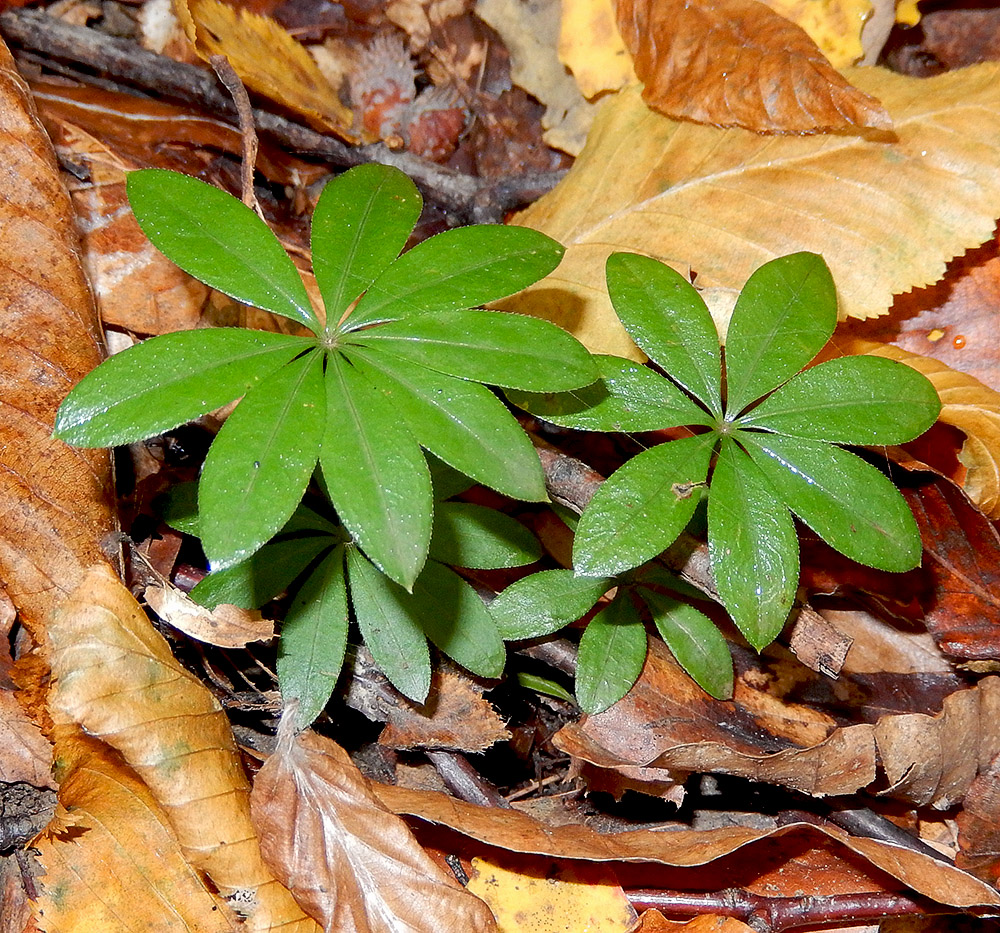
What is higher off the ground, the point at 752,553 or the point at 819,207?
the point at 819,207

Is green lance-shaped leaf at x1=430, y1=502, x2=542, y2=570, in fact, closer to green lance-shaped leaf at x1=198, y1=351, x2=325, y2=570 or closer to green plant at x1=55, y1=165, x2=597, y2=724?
green plant at x1=55, y1=165, x2=597, y2=724

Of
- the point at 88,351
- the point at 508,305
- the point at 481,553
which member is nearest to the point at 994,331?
the point at 508,305

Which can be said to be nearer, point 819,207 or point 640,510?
point 640,510

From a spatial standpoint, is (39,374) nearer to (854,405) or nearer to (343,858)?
(343,858)

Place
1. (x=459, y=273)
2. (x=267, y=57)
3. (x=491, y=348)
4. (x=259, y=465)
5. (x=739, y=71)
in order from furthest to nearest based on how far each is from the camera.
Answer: (x=267, y=57)
(x=739, y=71)
(x=459, y=273)
(x=491, y=348)
(x=259, y=465)

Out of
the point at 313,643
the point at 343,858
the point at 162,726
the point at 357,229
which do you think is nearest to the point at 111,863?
the point at 162,726

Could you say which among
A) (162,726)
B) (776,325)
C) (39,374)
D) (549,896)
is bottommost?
(549,896)
